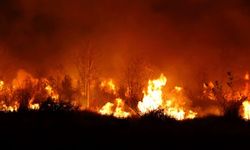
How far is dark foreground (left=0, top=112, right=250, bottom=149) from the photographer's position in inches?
276

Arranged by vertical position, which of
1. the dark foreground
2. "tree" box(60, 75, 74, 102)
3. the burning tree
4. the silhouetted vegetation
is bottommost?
the dark foreground

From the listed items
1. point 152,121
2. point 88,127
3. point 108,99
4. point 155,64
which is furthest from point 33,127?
point 155,64

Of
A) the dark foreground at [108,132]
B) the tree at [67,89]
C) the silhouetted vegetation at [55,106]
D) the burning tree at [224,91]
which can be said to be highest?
the tree at [67,89]

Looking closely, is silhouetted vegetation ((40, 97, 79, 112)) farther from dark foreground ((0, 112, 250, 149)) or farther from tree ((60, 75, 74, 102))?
tree ((60, 75, 74, 102))

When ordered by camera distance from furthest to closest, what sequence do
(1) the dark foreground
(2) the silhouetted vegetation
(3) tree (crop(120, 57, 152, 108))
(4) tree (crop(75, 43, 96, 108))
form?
(4) tree (crop(75, 43, 96, 108)) → (3) tree (crop(120, 57, 152, 108)) → (2) the silhouetted vegetation → (1) the dark foreground

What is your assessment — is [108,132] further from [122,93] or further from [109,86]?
[109,86]

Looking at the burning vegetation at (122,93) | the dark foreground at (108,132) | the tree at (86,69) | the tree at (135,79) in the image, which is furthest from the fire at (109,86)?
the dark foreground at (108,132)

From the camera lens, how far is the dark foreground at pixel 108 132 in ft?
23.0

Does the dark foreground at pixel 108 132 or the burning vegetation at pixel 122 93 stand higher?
the burning vegetation at pixel 122 93

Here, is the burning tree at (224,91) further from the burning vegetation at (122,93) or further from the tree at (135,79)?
the tree at (135,79)

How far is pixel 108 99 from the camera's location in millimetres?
30703

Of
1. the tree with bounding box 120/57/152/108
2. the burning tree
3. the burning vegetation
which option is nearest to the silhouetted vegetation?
the burning vegetation

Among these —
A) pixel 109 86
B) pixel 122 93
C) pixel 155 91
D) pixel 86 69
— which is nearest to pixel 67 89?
pixel 86 69

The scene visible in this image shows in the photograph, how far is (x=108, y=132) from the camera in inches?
308
